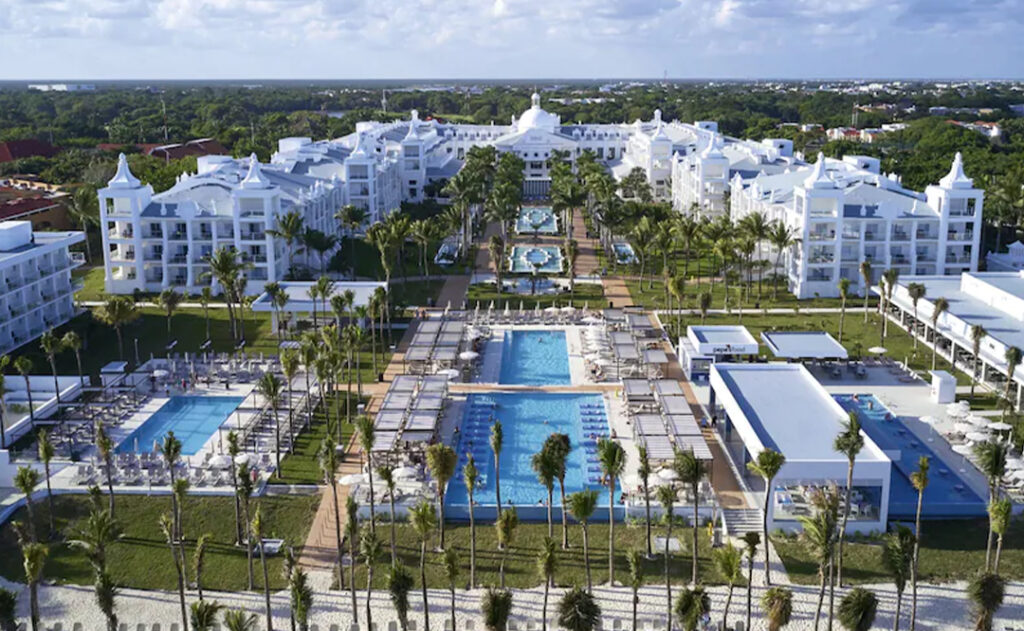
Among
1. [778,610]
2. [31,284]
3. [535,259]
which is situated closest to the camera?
[778,610]

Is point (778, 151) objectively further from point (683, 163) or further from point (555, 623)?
point (555, 623)

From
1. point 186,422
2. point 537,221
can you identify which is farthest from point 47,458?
point 537,221

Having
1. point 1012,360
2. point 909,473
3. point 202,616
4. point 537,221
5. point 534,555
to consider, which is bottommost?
point 534,555

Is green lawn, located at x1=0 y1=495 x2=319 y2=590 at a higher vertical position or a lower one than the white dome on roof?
lower

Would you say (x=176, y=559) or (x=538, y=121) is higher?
(x=538, y=121)

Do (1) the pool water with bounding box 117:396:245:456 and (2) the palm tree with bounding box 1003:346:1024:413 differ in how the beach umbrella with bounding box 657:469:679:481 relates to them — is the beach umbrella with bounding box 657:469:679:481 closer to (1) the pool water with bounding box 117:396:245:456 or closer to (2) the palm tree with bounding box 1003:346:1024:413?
(2) the palm tree with bounding box 1003:346:1024:413

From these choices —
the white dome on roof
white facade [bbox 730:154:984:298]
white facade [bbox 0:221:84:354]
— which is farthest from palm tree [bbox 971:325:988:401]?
the white dome on roof

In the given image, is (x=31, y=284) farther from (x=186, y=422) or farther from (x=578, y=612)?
(x=578, y=612)
